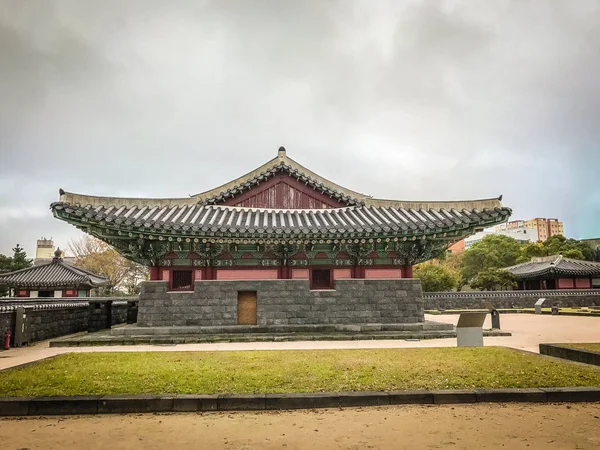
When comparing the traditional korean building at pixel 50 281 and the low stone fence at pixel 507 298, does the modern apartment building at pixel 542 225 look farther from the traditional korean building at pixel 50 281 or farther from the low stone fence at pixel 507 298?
the traditional korean building at pixel 50 281

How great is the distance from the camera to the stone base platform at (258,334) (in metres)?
15.2

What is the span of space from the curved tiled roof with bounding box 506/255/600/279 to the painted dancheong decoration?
32.3 m

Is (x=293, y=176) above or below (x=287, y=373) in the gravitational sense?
above

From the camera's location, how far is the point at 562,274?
148ft

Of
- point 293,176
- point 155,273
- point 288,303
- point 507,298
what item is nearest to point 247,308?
point 288,303

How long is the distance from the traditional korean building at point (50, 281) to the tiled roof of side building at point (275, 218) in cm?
2167

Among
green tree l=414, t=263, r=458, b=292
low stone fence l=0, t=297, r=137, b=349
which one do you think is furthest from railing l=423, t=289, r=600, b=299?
low stone fence l=0, t=297, r=137, b=349

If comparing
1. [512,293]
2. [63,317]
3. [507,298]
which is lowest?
[507,298]

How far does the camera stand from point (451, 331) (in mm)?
16656

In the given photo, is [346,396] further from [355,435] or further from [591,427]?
[591,427]

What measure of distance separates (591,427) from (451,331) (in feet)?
37.4

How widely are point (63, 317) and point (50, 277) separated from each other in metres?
20.8

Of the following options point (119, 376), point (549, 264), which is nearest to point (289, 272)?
point (119, 376)

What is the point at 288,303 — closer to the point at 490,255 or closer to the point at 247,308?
the point at 247,308
